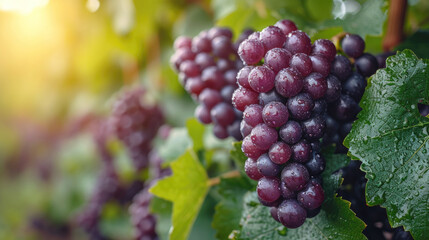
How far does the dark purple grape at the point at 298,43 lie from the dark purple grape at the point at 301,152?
16 cm

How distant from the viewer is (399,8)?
0.84 meters

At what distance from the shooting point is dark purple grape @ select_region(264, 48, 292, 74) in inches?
22.3

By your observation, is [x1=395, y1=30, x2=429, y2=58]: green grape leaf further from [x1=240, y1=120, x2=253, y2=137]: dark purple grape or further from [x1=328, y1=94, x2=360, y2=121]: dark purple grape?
[x1=240, y1=120, x2=253, y2=137]: dark purple grape

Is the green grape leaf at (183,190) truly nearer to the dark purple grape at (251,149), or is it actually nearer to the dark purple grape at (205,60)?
the dark purple grape at (205,60)

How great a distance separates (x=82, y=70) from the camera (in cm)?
227

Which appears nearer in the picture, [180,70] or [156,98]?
[180,70]

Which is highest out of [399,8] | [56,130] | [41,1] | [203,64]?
[41,1]

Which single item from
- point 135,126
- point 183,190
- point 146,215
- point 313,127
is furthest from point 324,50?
point 135,126

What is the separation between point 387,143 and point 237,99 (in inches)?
10.0

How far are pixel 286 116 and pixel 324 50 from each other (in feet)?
0.46

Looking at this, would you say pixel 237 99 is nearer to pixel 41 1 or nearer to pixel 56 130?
pixel 41 1

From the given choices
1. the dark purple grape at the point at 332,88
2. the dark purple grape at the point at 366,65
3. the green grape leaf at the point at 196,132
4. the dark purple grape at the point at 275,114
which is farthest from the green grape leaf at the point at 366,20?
the green grape leaf at the point at 196,132

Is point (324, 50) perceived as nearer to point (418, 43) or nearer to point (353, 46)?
point (353, 46)

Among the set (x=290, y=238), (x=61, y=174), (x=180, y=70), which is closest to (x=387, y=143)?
(x=290, y=238)
